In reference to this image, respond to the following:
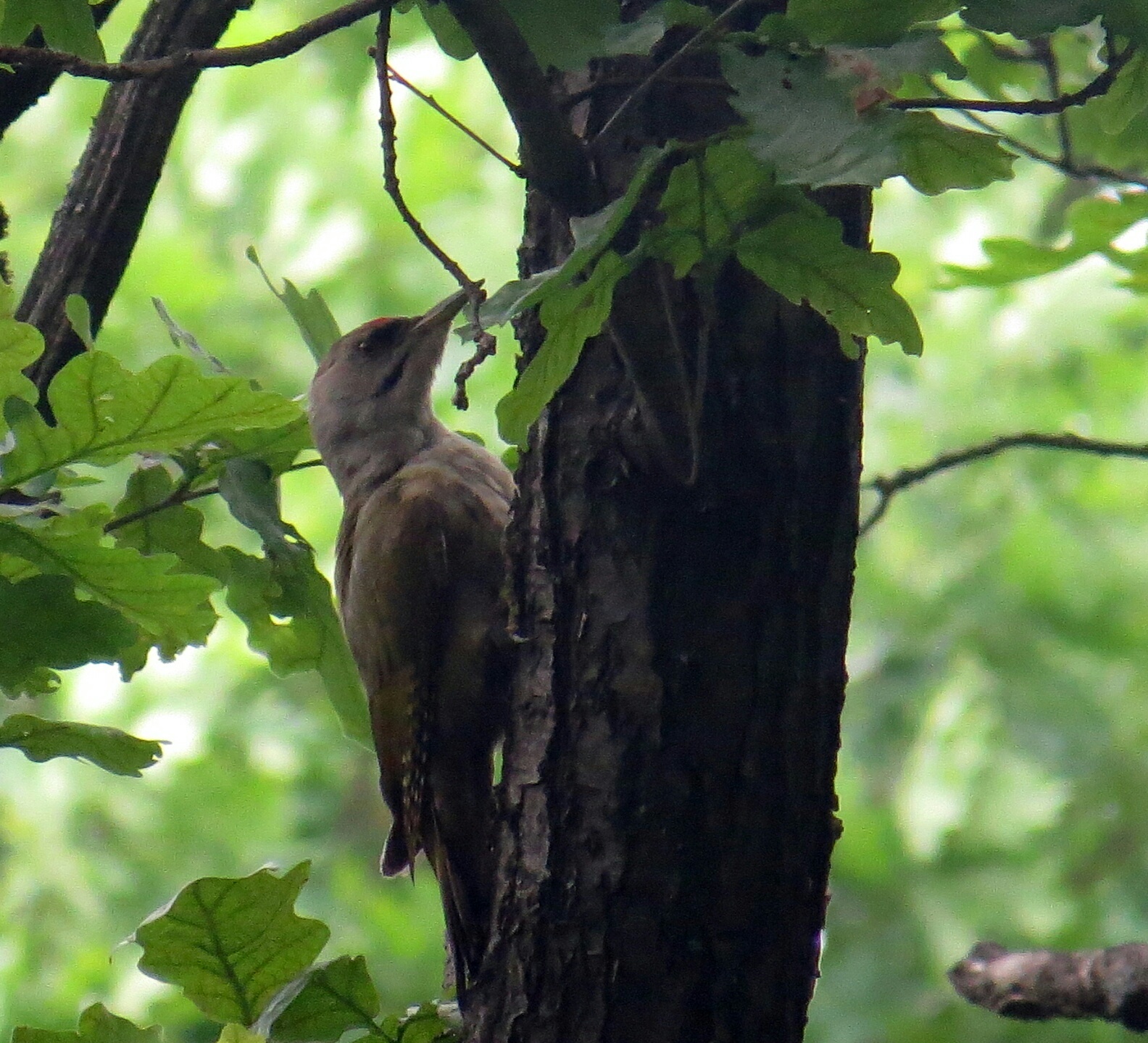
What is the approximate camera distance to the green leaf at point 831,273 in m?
1.57

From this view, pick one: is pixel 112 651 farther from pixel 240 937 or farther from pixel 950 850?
pixel 950 850

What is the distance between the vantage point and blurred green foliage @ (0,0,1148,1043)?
22.8 ft

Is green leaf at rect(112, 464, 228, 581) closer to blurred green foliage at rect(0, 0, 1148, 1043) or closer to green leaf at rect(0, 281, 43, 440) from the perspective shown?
green leaf at rect(0, 281, 43, 440)

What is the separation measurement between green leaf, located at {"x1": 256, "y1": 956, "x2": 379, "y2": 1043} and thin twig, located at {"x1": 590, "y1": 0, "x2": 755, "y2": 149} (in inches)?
48.6

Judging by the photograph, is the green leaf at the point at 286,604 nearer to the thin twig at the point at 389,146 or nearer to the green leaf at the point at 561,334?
the thin twig at the point at 389,146

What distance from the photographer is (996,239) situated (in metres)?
3.10

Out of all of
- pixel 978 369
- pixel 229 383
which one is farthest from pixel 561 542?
pixel 978 369

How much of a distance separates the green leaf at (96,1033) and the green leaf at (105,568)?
0.53m

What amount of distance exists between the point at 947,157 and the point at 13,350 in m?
1.19

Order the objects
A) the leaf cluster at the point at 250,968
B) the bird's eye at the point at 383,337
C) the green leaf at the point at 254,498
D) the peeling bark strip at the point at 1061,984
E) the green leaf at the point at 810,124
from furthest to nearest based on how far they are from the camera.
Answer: the bird's eye at the point at 383,337
the peeling bark strip at the point at 1061,984
the green leaf at the point at 254,498
the leaf cluster at the point at 250,968
the green leaf at the point at 810,124

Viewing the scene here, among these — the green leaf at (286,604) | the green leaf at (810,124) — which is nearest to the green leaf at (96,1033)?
the green leaf at (286,604)

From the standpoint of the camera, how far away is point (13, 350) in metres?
1.87

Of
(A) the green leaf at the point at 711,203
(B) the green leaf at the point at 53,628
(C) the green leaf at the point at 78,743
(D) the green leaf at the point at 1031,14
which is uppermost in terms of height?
(D) the green leaf at the point at 1031,14

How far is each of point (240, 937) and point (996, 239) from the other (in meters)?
2.13
